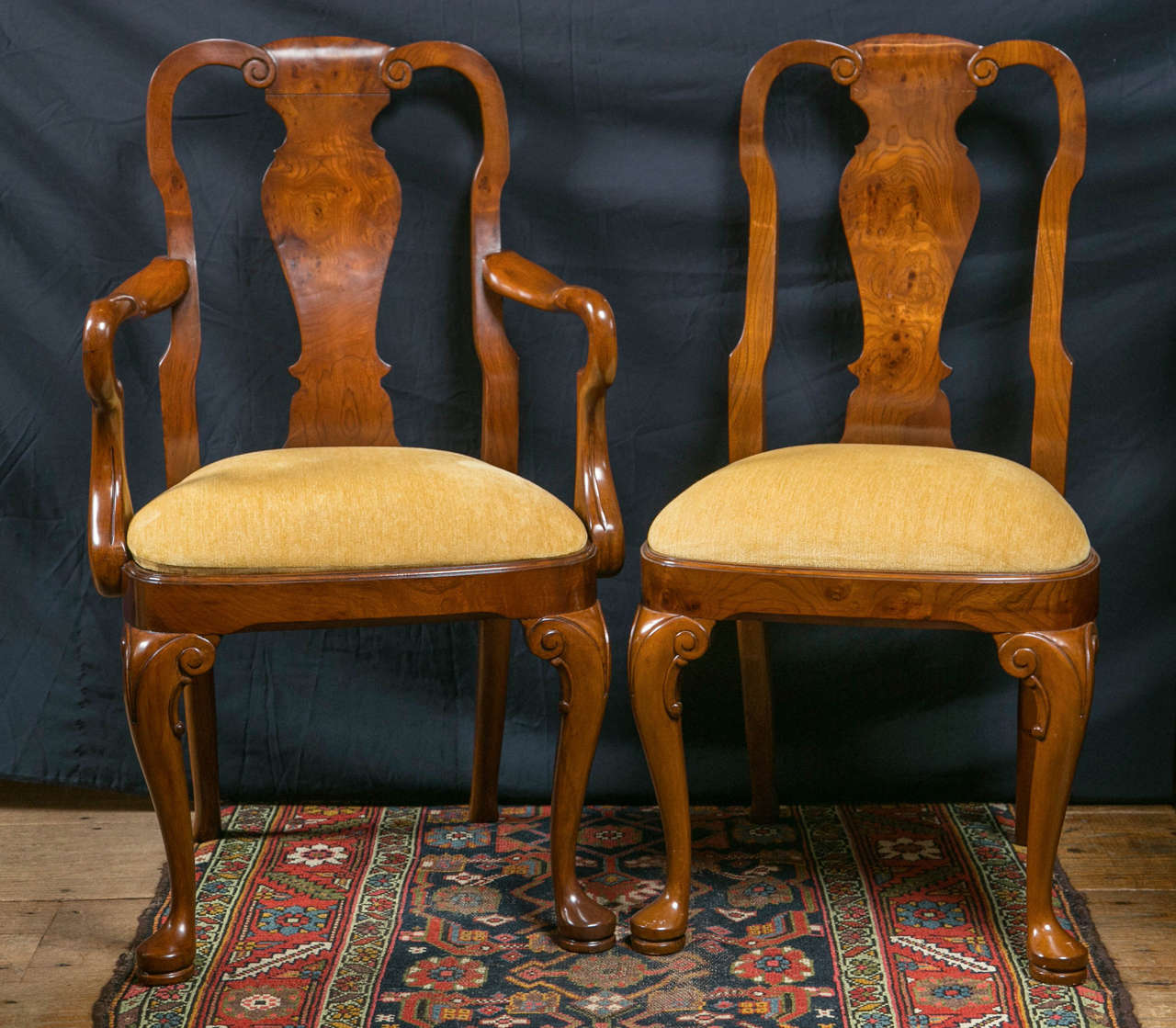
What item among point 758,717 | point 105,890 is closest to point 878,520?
point 758,717

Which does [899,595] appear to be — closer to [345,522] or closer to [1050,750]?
[1050,750]

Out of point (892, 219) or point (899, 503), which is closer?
point (899, 503)

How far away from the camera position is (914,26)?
2.19 m

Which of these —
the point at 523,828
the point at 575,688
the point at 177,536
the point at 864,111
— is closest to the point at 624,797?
the point at 523,828

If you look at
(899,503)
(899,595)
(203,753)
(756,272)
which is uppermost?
(756,272)

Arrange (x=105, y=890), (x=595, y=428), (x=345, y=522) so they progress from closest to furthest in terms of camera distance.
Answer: (x=345, y=522), (x=595, y=428), (x=105, y=890)

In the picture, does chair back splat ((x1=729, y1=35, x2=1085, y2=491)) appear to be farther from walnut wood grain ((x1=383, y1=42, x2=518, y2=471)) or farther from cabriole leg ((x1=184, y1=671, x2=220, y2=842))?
cabriole leg ((x1=184, y1=671, x2=220, y2=842))

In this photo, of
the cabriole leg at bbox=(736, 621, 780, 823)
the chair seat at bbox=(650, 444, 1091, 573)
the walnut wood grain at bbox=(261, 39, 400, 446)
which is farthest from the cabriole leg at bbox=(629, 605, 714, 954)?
the walnut wood grain at bbox=(261, 39, 400, 446)

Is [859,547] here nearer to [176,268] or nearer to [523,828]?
[523,828]

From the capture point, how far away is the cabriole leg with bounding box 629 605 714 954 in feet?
5.86

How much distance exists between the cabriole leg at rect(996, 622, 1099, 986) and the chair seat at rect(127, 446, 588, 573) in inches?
22.5

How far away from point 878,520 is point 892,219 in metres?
0.61

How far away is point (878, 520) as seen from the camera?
1.70 m

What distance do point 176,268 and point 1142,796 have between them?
1766mm
